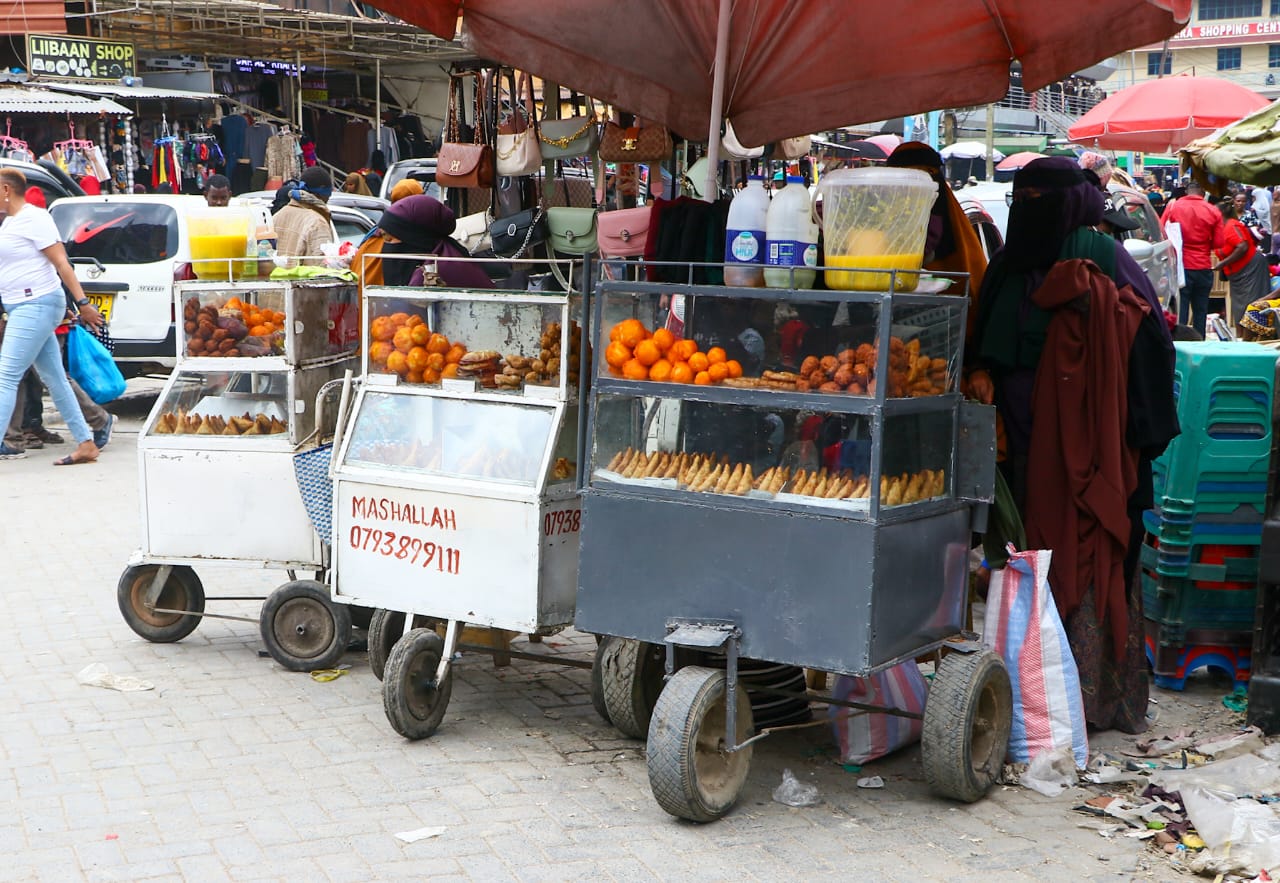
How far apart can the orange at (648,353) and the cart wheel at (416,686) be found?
1.23m

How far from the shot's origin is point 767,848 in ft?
12.6

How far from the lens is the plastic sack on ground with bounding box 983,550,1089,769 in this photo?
4355 millimetres

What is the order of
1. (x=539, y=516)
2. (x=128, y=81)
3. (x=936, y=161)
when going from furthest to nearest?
(x=128, y=81) → (x=936, y=161) → (x=539, y=516)

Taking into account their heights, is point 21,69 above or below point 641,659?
above

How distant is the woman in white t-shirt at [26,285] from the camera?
8.69 m

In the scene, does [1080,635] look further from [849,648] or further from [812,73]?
[812,73]

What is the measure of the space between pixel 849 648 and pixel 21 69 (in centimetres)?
1793

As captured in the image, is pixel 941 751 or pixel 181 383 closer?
pixel 941 751

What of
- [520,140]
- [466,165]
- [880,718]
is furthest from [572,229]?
[880,718]

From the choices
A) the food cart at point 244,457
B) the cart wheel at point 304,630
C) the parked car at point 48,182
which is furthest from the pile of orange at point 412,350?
the parked car at point 48,182

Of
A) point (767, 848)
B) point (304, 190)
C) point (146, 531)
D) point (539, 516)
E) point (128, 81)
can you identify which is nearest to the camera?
point (767, 848)

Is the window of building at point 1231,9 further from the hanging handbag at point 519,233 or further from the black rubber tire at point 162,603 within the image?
the black rubber tire at point 162,603

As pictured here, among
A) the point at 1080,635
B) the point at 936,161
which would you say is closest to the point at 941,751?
the point at 1080,635

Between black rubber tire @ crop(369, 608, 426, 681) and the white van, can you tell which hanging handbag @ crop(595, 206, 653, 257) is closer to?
black rubber tire @ crop(369, 608, 426, 681)
